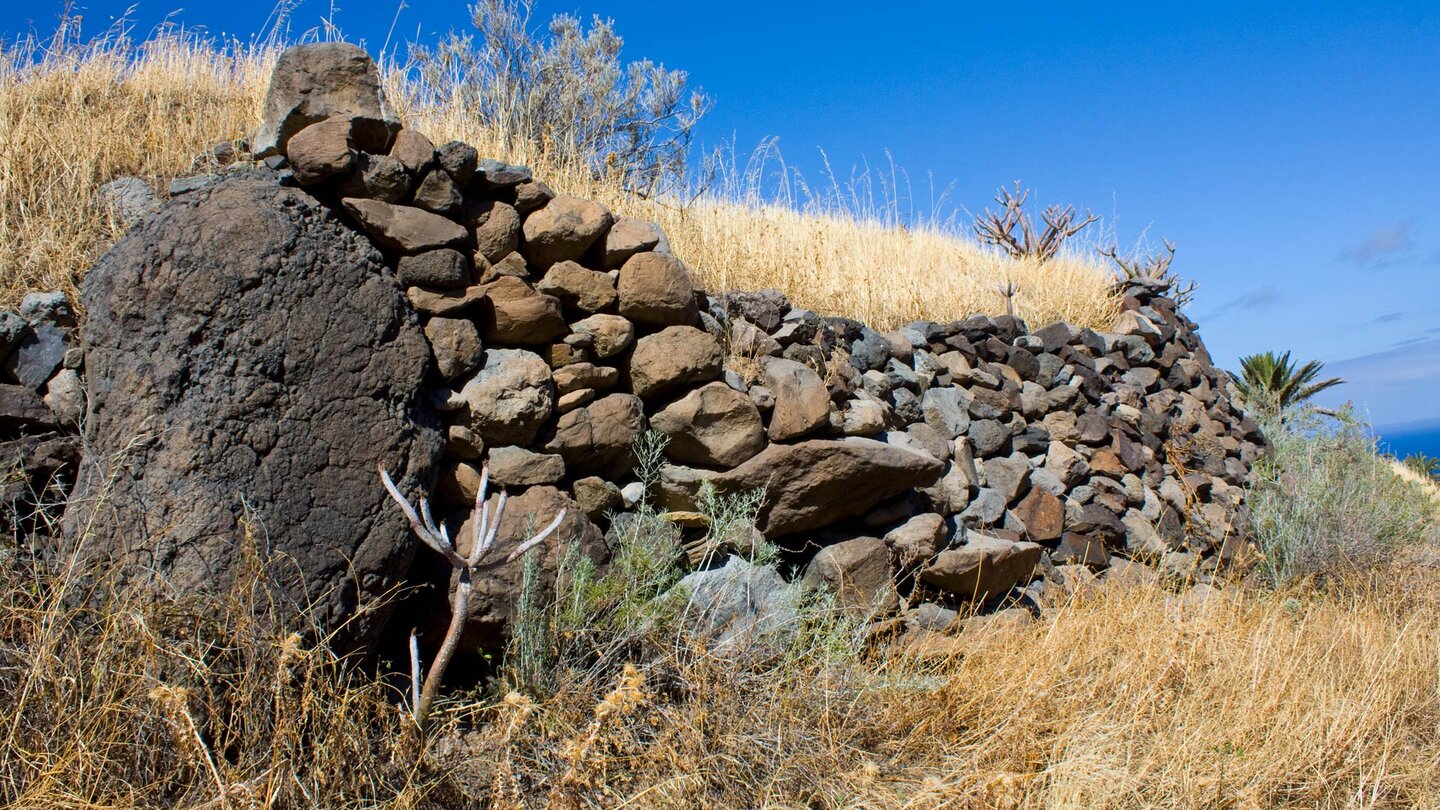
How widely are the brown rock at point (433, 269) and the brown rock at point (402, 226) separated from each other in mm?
45

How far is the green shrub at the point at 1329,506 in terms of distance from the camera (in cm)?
633

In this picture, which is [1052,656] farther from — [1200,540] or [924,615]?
[1200,540]

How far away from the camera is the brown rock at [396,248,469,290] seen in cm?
388

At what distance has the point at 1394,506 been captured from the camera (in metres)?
7.05

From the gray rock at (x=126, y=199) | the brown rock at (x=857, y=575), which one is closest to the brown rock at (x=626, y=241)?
the brown rock at (x=857, y=575)

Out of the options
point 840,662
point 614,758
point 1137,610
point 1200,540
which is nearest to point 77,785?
point 614,758

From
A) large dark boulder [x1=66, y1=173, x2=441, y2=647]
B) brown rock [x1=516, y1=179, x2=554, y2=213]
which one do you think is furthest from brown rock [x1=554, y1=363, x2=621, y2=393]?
brown rock [x1=516, y1=179, x2=554, y2=213]

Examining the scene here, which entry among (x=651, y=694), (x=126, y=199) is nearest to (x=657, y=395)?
(x=651, y=694)

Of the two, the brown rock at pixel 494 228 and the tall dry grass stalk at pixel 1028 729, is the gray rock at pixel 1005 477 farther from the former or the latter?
the brown rock at pixel 494 228

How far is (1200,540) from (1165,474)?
561 millimetres

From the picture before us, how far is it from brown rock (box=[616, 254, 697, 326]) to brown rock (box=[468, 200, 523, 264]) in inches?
22.0

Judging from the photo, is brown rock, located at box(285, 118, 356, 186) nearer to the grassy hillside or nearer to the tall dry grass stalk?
the grassy hillside

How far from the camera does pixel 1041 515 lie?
588 cm

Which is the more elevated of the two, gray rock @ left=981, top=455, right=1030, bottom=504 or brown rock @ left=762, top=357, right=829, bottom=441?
brown rock @ left=762, top=357, right=829, bottom=441
